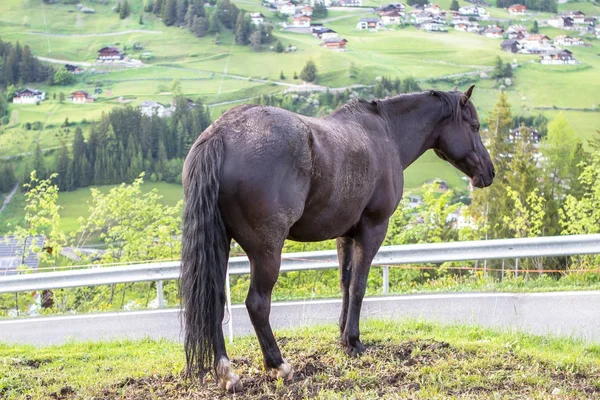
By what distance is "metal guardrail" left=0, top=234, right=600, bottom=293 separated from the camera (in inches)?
430

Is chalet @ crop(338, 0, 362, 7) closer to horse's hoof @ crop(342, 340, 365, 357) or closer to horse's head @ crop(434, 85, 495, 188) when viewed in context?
horse's head @ crop(434, 85, 495, 188)

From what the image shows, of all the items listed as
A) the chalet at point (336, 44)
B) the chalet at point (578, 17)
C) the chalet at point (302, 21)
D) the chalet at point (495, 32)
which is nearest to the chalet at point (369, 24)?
the chalet at point (302, 21)

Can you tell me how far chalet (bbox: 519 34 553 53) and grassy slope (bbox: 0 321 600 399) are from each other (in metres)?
159

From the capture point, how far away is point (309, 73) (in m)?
142

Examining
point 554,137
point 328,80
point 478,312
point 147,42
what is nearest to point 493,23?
point 328,80

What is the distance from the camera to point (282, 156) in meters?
5.91

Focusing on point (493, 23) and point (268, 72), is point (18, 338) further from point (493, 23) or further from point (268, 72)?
point (493, 23)

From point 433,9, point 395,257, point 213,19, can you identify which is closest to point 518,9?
point 433,9

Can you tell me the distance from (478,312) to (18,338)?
238 inches

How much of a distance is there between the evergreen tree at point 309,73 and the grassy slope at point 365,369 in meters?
136

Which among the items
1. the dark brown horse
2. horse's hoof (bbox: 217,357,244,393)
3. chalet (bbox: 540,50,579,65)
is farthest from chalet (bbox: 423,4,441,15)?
horse's hoof (bbox: 217,357,244,393)

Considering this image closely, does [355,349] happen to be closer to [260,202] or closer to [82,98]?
[260,202]

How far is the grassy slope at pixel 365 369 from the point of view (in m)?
6.04

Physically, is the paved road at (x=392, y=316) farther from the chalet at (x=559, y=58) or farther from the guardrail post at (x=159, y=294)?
the chalet at (x=559, y=58)
